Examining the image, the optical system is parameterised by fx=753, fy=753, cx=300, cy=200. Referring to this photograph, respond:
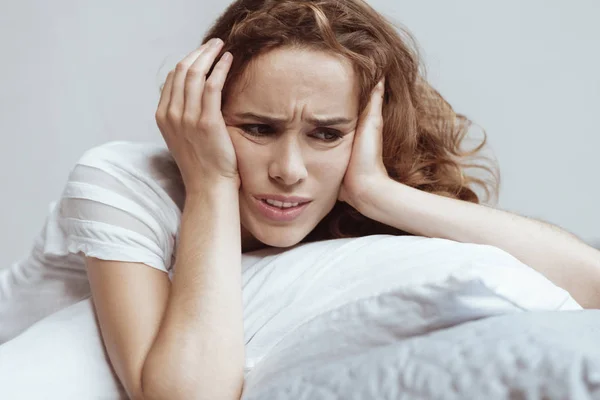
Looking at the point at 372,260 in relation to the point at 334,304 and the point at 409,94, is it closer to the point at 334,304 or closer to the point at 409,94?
the point at 334,304

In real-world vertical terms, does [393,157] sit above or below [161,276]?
above

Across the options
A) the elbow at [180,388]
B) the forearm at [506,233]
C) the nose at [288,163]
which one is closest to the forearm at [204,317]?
the elbow at [180,388]

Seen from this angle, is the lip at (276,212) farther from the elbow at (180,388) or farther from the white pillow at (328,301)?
the elbow at (180,388)

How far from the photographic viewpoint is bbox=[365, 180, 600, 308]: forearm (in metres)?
1.35

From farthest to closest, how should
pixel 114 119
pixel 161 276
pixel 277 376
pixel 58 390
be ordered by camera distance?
pixel 114 119 → pixel 161 276 → pixel 58 390 → pixel 277 376

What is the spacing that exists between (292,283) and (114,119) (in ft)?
4.57

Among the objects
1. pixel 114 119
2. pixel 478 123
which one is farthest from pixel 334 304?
pixel 114 119

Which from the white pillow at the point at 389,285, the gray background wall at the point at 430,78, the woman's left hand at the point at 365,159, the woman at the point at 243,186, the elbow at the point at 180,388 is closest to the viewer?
the white pillow at the point at 389,285

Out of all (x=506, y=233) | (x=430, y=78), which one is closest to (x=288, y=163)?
(x=506, y=233)

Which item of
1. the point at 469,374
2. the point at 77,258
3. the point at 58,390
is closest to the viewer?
the point at 469,374

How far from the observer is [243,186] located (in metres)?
1.41

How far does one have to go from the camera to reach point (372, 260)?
119cm

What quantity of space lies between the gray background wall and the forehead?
2.52 ft

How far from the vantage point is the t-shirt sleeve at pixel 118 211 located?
4.28 feet
